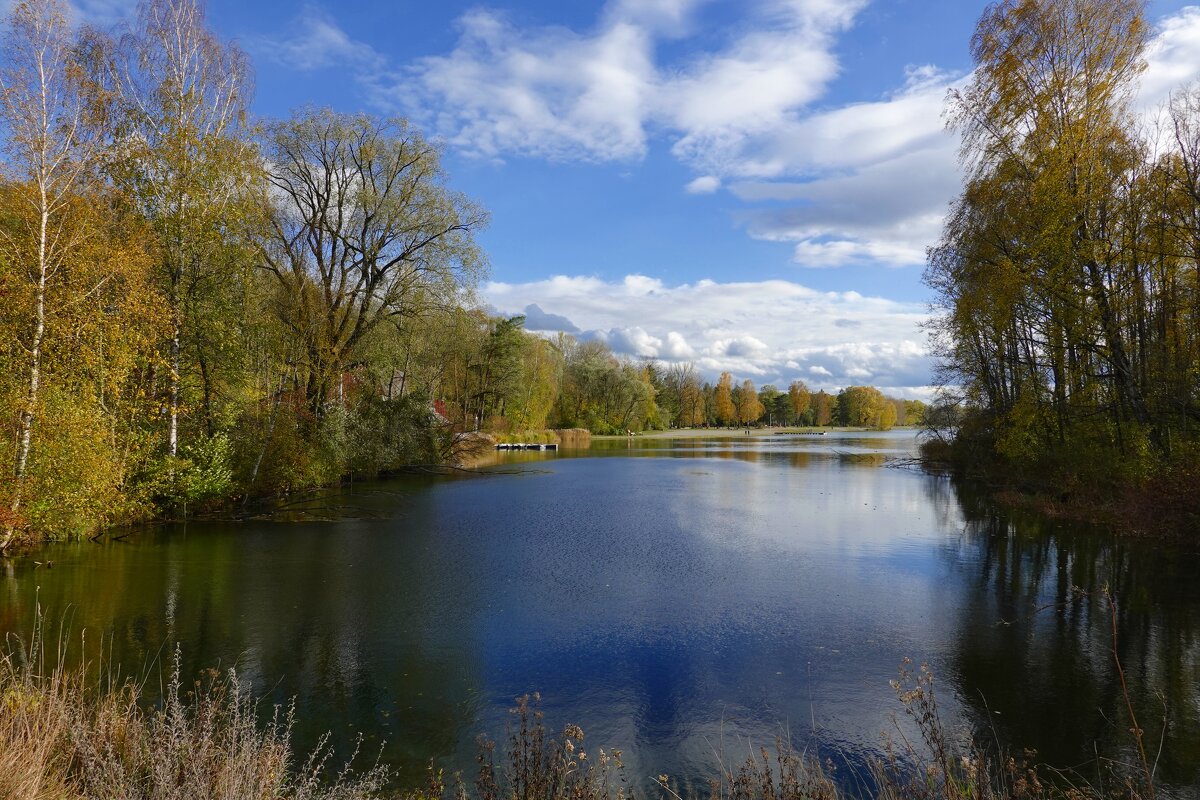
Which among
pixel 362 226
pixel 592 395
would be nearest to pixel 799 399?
pixel 592 395

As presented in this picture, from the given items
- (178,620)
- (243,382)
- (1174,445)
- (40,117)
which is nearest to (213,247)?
(243,382)

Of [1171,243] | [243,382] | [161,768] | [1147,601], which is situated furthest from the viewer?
[243,382]

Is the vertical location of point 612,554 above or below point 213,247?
below

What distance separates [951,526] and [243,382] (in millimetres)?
20626

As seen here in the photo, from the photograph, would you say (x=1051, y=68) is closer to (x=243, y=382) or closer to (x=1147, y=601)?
(x=1147, y=601)

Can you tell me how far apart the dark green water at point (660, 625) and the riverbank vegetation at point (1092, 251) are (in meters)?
2.91

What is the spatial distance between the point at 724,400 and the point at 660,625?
116 meters

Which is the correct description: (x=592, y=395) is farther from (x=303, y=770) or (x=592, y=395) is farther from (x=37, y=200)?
(x=303, y=770)

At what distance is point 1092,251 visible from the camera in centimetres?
1694

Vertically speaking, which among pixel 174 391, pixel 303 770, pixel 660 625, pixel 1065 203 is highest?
pixel 1065 203

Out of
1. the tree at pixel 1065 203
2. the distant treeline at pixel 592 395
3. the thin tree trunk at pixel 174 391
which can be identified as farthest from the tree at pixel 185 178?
the tree at pixel 1065 203

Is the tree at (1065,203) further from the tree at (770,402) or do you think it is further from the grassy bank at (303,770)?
the tree at (770,402)

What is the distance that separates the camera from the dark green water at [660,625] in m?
6.35

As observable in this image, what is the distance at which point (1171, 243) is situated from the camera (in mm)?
15539
